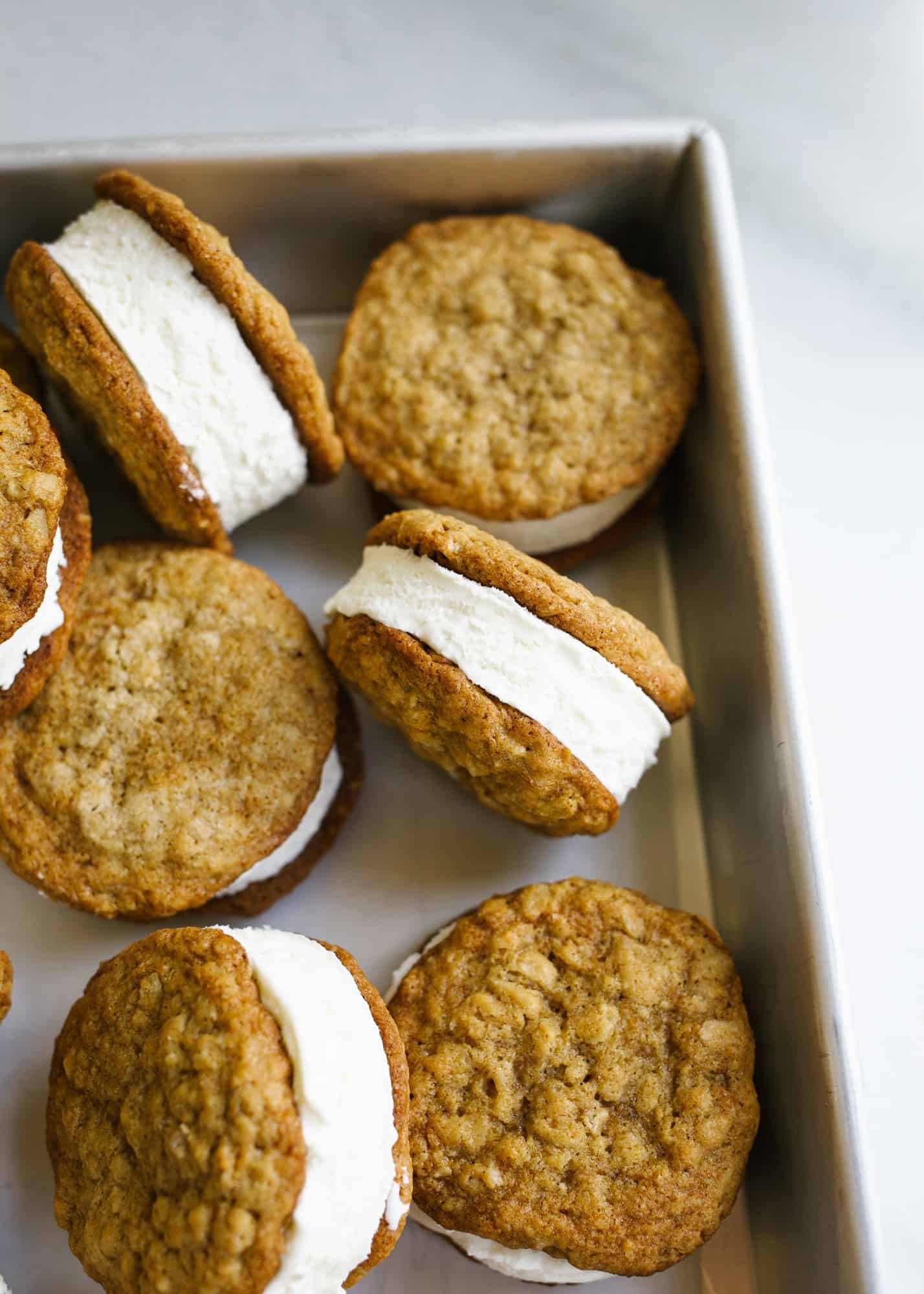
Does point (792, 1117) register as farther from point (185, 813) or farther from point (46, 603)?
point (46, 603)

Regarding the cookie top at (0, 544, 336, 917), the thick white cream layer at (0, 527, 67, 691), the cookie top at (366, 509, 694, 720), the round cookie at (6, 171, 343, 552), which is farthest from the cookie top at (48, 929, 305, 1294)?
the round cookie at (6, 171, 343, 552)

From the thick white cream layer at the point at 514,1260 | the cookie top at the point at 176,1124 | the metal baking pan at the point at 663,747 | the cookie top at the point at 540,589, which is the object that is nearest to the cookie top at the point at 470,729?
the cookie top at the point at 540,589

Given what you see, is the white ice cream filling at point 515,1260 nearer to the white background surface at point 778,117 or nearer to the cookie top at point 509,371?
the white background surface at point 778,117

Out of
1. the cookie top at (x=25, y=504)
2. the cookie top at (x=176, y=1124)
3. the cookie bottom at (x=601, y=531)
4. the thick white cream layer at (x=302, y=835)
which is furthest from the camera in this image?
the cookie bottom at (x=601, y=531)

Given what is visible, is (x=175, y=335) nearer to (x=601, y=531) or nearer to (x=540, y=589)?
(x=540, y=589)

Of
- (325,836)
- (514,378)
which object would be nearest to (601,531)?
(514,378)
